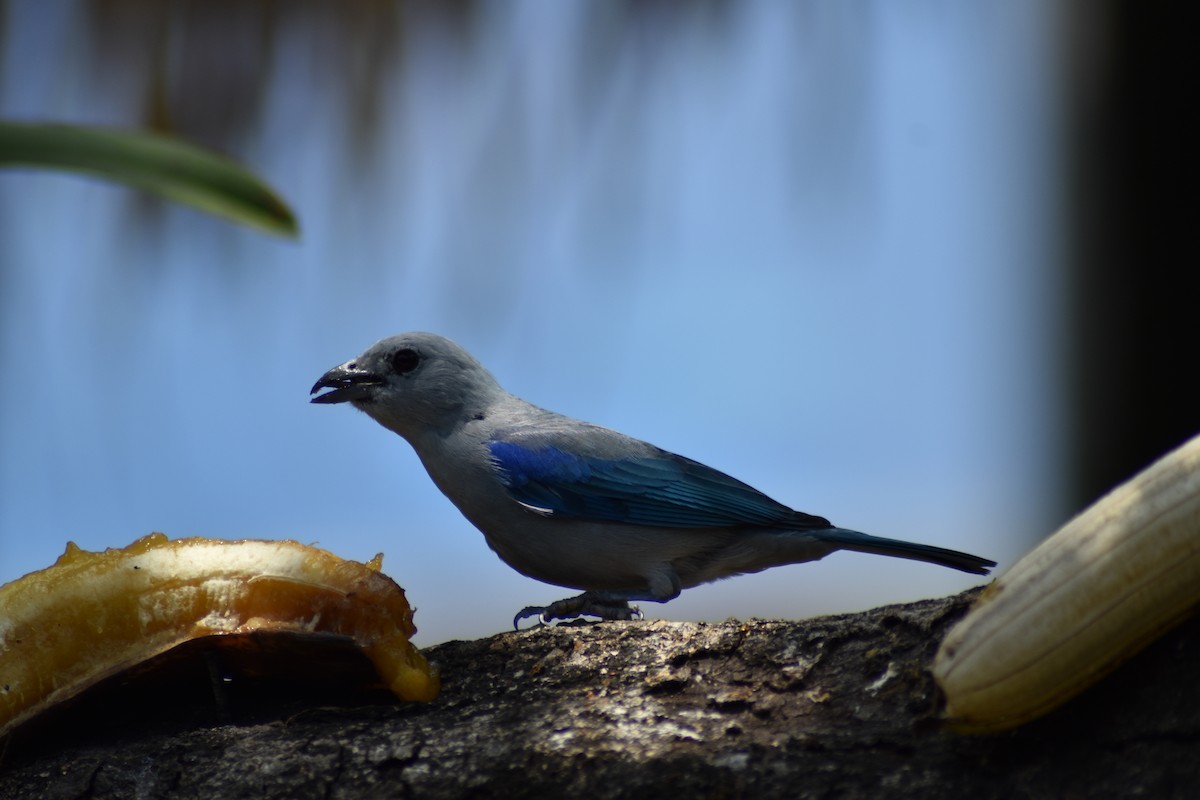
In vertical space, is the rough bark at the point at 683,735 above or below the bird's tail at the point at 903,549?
below

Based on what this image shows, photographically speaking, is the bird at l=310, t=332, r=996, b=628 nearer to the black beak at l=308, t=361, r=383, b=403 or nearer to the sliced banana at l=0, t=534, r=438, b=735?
the black beak at l=308, t=361, r=383, b=403

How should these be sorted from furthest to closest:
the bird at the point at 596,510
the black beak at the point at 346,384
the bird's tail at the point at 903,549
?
the black beak at the point at 346,384
the bird at the point at 596,510
the bird's tail at the point at 903,549

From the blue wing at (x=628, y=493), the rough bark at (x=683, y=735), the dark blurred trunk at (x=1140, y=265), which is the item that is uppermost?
the dark blurred trunk at (x=1140, y=265)

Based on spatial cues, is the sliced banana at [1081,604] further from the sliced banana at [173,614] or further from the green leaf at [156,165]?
the green leaf at [156,165]

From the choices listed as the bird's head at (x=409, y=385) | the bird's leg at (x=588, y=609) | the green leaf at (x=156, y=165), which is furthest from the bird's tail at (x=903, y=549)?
the green leaf at (x=156, y=165)

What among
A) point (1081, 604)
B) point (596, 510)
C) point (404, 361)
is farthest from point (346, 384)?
point (1081, 604)

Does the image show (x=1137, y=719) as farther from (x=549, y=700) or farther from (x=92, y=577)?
(x=92, y=577)

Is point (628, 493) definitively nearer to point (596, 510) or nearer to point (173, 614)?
point (596, 510)
